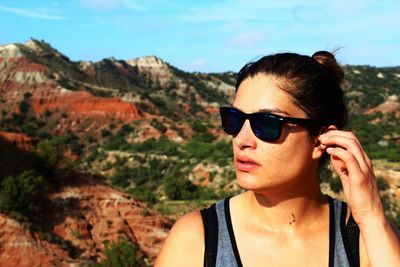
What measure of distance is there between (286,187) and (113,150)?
172ft

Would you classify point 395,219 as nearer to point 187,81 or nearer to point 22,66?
point 22,66

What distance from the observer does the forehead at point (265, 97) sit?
2.26 m

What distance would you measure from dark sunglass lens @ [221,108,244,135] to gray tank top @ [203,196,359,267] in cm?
38

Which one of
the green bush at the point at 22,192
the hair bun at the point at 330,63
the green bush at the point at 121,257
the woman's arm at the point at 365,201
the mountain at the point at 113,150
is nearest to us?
the woman's arm at the point at 365,201

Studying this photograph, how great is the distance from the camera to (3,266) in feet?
62.2

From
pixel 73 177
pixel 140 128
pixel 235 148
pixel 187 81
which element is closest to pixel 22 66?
pixel 140 128

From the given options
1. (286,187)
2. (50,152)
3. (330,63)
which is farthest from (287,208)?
(50,152)

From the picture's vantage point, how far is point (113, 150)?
176ft

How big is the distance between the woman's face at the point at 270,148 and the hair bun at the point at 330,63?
371 mm

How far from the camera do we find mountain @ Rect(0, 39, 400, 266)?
22234 mm

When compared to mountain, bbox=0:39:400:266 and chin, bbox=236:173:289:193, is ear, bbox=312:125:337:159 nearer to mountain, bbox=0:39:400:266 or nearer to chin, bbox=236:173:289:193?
chin, bbox=236:173:289:193

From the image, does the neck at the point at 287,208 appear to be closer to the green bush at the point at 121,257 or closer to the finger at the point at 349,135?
the finger at the point at 349,135

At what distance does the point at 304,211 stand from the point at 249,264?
393 millimetres

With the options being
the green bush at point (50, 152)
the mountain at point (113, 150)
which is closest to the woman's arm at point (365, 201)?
the mountain at point (113, 150)
